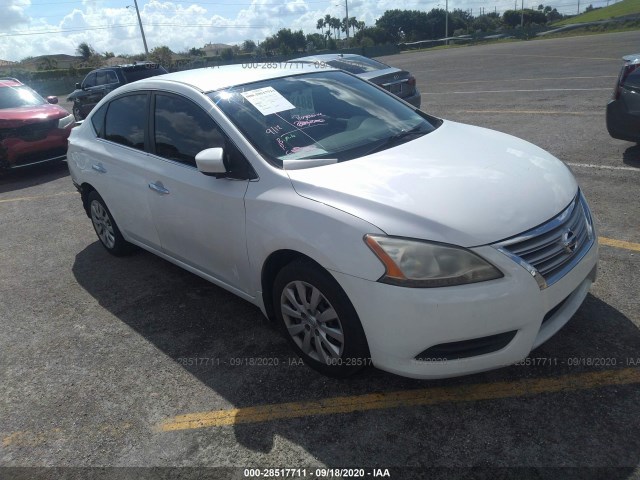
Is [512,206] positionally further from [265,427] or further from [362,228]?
[265,427]

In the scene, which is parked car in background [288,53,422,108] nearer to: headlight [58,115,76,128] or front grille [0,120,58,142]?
headlight [58,115,76,128]

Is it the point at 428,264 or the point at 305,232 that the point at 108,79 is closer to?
the point at 305,232

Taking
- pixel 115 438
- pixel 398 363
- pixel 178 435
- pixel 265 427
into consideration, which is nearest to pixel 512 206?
pixel 398 363

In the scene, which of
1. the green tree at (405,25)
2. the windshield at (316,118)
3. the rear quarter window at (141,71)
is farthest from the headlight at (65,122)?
the green tree at (405,25)

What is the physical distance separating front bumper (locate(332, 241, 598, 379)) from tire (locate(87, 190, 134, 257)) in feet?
10.0

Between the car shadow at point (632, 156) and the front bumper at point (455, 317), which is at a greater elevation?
the front bumper at point (455, 317)

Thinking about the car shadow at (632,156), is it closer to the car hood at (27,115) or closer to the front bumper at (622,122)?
the front bumper at (622,122)

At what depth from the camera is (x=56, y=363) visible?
11.3 feet

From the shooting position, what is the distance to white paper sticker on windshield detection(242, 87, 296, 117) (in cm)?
334

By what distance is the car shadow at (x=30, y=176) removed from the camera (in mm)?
8805

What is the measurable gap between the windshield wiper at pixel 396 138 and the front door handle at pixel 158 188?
1.53m

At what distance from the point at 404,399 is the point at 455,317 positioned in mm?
689

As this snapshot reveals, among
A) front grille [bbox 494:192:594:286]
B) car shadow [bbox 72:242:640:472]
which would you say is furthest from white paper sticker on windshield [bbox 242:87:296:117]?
front grille [bbox 494:192:594:286]

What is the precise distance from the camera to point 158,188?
3729mm
